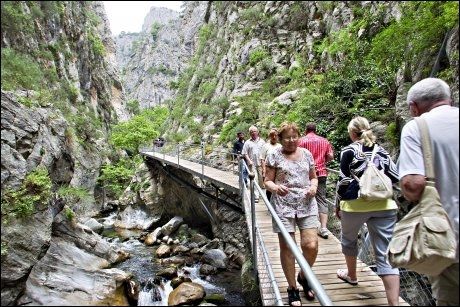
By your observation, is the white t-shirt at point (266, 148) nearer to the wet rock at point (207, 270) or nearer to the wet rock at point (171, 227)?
the wet rock at point (207, 270)

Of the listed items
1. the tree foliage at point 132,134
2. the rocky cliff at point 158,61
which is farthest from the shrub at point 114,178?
the rocky cliff at point 158,61

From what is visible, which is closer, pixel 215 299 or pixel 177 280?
pixel 215 299

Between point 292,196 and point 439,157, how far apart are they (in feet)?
5.46

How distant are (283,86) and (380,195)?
17.2 meters

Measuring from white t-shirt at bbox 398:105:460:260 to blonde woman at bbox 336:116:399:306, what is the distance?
1.26m

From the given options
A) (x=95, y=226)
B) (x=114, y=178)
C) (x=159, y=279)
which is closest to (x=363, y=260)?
(x=159, y=279)

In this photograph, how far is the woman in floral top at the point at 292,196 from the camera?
362cm

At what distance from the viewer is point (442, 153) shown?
220 cm

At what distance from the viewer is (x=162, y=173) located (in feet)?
74.3

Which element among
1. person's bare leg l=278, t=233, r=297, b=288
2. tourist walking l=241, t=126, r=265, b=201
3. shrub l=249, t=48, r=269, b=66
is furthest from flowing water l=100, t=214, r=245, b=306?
shrub l=249, t=48, r=269, b=66

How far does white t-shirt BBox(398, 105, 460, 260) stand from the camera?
216 cm

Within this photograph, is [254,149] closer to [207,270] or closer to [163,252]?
[207,270]

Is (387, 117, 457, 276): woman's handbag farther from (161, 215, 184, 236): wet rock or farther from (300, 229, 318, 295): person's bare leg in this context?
(161, 215, 184, 236): wet rock

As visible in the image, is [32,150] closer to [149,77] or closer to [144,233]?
[144,233]
